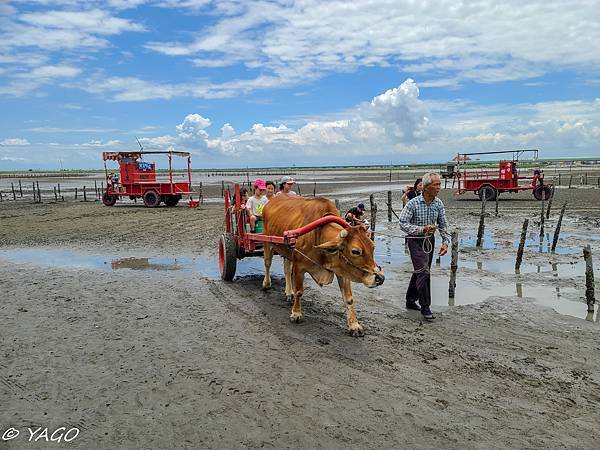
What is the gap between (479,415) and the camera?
3.85 meters

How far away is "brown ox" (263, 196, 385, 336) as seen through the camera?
17.6 ft

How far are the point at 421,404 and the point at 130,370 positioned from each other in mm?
2936

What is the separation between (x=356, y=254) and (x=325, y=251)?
19.9 inches

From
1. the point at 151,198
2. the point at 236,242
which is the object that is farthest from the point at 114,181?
the point at 236,242

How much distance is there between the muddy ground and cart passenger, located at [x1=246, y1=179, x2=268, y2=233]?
128 centimetres

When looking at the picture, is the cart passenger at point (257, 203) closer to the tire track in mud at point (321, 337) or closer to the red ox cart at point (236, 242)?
the red ox cart at point (236, 242)

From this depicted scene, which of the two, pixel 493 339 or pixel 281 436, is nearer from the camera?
pixel 281 436

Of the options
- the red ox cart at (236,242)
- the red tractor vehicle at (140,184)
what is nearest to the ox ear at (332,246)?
the red ox cart at (236,242)

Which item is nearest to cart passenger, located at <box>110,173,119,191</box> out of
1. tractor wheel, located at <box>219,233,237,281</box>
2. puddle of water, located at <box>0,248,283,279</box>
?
puddle of water, located at <box>0,248,283,279</box>

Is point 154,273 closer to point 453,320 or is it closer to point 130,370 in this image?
point 130,370

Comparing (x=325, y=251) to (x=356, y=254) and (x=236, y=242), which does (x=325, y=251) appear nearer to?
(x=356, y=254)

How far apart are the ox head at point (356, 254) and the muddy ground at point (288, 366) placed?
816mm

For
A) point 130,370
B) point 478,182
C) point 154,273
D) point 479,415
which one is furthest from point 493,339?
point 478,182

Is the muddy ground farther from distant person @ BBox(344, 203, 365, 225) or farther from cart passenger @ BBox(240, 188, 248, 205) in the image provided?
cart passenger @ BBox(240, 188, 248, 205)
